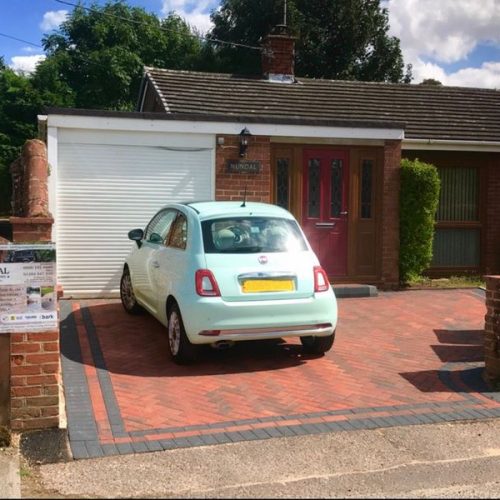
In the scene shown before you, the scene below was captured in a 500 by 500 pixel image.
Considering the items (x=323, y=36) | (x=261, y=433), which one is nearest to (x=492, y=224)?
(x=261, y=433)

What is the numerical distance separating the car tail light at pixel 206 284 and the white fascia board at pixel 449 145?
7499 millimetres

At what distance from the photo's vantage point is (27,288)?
4.88 m

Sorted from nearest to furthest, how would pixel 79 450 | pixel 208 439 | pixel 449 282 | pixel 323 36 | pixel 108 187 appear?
pixel 79 450 → pixel 208 439 → pixel 108 187 → pixel 449 282 → pixel 323 36

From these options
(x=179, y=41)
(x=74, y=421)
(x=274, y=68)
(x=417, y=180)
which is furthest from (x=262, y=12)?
(x=74, y=421)

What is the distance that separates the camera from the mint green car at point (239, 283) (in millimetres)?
6324

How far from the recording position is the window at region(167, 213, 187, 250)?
7.05 m

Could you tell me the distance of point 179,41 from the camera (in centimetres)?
4194

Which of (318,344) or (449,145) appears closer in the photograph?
(318,344)

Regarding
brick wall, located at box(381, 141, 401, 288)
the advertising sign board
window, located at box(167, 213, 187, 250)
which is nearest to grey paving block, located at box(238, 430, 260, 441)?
the advertising sign board

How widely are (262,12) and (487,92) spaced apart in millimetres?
17510

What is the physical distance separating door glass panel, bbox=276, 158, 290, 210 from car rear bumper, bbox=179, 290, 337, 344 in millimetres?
4772

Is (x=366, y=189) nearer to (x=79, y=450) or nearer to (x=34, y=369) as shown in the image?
(x=34, y=369)

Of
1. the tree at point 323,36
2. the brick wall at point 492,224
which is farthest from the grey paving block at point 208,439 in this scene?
the tree at point 323,36

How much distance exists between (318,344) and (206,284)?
5.11 feet
